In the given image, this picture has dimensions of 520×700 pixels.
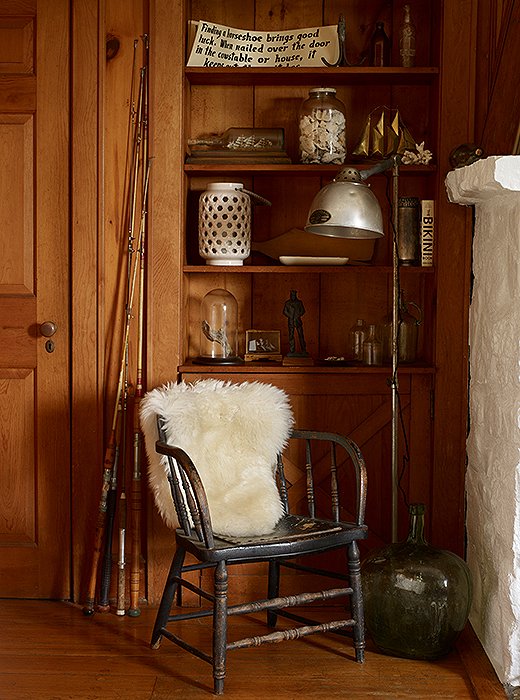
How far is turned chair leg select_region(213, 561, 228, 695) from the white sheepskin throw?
0.63 ft

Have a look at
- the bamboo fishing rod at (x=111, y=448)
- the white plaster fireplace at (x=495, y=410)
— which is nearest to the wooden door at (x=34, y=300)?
the bamboo fishing rod at (x=111, y=448)

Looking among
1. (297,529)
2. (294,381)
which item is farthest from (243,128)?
(297,529)

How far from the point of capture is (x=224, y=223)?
3.53 m

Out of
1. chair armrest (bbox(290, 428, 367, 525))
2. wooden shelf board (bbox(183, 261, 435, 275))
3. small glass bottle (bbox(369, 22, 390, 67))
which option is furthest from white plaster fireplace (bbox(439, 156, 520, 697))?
small glass bottle (bbox(369, 22, 390, 67))

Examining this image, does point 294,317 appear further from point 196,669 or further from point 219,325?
point 196,669

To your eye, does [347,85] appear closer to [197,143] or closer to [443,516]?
[197,143]

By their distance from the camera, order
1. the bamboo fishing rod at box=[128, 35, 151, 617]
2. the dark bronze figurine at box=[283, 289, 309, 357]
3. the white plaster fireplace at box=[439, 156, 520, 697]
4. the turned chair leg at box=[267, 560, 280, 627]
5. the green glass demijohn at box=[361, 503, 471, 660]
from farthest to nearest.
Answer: the dark bronze figurine at box=[283, 289, 309, 357], the bamboo fishing rod at box=[128, 35, 151, 617], the turned chair leg at box=[267, 560, 280, 627], the green glass demijohn at box=[361, 503, 471, 660], the white plaster fireplace at box=[439, 156, 520, 697]

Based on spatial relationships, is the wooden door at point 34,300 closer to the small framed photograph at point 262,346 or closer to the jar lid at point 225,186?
the jar lid at point 225,186

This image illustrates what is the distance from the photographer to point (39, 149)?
11.6ft

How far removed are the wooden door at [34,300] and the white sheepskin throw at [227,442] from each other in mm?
560

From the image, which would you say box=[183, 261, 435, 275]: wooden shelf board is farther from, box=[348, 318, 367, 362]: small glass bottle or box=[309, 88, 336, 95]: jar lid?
box=[309, 88, 336, 95]: jar lid

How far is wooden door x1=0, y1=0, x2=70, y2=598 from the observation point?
351 centimetres

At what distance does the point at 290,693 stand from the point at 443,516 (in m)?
0.97

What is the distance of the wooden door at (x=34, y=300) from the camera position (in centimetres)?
351
